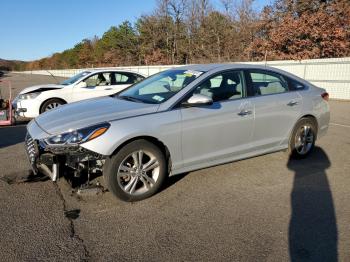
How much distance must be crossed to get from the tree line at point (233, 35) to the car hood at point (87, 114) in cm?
1967

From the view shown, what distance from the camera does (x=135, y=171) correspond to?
4.10 metres

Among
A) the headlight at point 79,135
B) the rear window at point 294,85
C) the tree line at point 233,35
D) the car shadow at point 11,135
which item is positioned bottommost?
the car shadow at point 11,135

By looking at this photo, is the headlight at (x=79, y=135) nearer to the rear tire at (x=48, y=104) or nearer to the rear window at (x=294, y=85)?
the rear window at (x=294, y=85)

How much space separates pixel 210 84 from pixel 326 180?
2084mm

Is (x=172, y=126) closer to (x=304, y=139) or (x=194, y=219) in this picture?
(x=194, y=219)

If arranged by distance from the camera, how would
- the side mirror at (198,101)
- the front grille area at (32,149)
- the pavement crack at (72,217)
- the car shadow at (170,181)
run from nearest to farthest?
the pavement crack at (72,217), the front grille area at (32,149), the side mirror at (198,101), the car shadow at (170,181)

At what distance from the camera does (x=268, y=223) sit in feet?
12.0

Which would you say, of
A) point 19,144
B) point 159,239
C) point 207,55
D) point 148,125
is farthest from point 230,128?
point 207,55

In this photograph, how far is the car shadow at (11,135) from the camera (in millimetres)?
7160

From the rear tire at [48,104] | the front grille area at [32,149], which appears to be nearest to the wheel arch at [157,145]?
Result: the front grille area at [32,149]

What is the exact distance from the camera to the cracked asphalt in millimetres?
3111

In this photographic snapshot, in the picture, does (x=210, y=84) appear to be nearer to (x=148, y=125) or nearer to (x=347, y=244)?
(x=148, y=125)

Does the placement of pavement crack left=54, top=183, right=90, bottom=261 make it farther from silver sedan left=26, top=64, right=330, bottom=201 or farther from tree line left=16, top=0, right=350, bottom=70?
tree line left=16, top=0, right=350, bottom=70

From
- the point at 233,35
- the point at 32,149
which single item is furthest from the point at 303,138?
the point at 233,35
